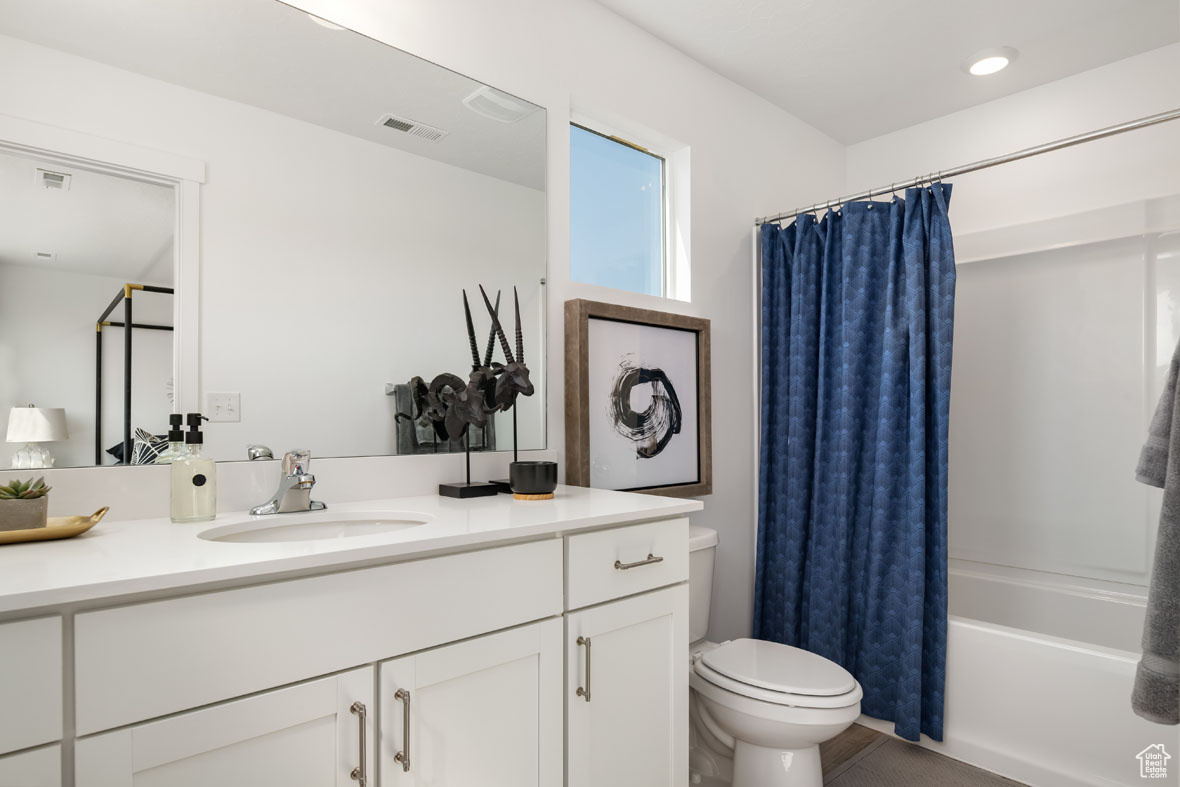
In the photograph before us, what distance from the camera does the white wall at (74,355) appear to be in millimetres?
1122

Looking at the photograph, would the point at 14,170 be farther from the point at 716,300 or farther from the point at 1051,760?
the point at 1051,760

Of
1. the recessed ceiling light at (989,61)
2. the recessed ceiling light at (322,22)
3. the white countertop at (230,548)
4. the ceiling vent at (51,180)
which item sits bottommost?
the white countertop at (230,548)

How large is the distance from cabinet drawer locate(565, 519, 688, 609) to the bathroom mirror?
555mm

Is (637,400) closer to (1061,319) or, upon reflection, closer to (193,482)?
(193,482)

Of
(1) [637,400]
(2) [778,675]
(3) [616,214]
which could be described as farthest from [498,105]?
(2) [778,675]

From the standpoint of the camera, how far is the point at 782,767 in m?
1.70

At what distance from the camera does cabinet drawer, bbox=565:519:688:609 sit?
4.27 feet

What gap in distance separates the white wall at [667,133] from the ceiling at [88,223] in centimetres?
11

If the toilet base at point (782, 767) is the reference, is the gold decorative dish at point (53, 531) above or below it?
above

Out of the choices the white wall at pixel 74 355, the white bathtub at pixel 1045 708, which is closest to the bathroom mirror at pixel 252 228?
the white wall at pixel 74 355

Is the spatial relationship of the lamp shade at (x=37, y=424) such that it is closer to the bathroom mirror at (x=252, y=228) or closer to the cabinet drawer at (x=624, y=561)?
the bathroom mirror at (x=252, y=228)

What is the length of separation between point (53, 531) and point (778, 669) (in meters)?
1.65

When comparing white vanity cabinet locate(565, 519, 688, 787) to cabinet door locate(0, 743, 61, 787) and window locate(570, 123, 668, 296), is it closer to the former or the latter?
cabinet door locate(0, 743, 61, 787)

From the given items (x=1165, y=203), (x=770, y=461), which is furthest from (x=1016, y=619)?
(x=1165, y=203)
